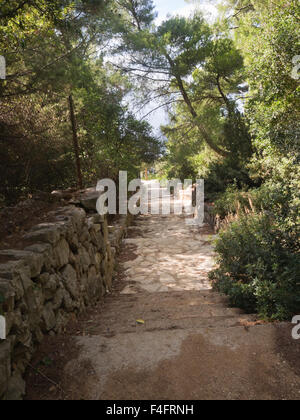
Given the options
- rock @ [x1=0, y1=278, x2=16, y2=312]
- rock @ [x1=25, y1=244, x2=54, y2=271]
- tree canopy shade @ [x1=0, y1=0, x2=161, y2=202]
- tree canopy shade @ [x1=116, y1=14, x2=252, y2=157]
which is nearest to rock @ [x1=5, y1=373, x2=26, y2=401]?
rock @ [x1=0, y1=278, x2=16, y2=312]

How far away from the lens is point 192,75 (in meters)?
10.4

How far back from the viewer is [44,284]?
2.39 m

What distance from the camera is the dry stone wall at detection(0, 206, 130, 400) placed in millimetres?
1674

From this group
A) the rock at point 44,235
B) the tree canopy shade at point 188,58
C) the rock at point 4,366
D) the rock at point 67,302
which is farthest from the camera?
the tree canopy shade at point 188,58

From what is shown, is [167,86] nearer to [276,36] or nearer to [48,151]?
[276,36]

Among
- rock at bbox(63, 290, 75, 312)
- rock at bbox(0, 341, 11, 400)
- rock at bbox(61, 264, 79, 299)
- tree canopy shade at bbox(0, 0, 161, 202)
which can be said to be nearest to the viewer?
rock at bbox(0, 341, 11, 400)

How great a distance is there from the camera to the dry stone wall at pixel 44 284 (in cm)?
167

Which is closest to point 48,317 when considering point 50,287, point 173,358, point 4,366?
point 50,287

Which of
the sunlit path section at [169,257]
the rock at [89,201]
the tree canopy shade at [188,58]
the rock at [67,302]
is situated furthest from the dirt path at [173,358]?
the tree canopy shade at [188,58]

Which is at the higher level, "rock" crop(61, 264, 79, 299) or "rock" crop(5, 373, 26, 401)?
"rock" crop(61, 264, 79, 299)

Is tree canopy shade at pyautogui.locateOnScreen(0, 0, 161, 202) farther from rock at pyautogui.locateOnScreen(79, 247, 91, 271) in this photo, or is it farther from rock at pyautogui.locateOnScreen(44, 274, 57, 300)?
rock at pyautogui.locateOnScreen(44, 274, 57, 300)

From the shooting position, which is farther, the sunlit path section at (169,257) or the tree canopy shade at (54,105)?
the sunlit path section at (169,257)

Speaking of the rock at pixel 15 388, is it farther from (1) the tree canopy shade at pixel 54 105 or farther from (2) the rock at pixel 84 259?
(1) the tree canopy shade at pixel 54 105

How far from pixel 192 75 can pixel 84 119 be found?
5237mm
